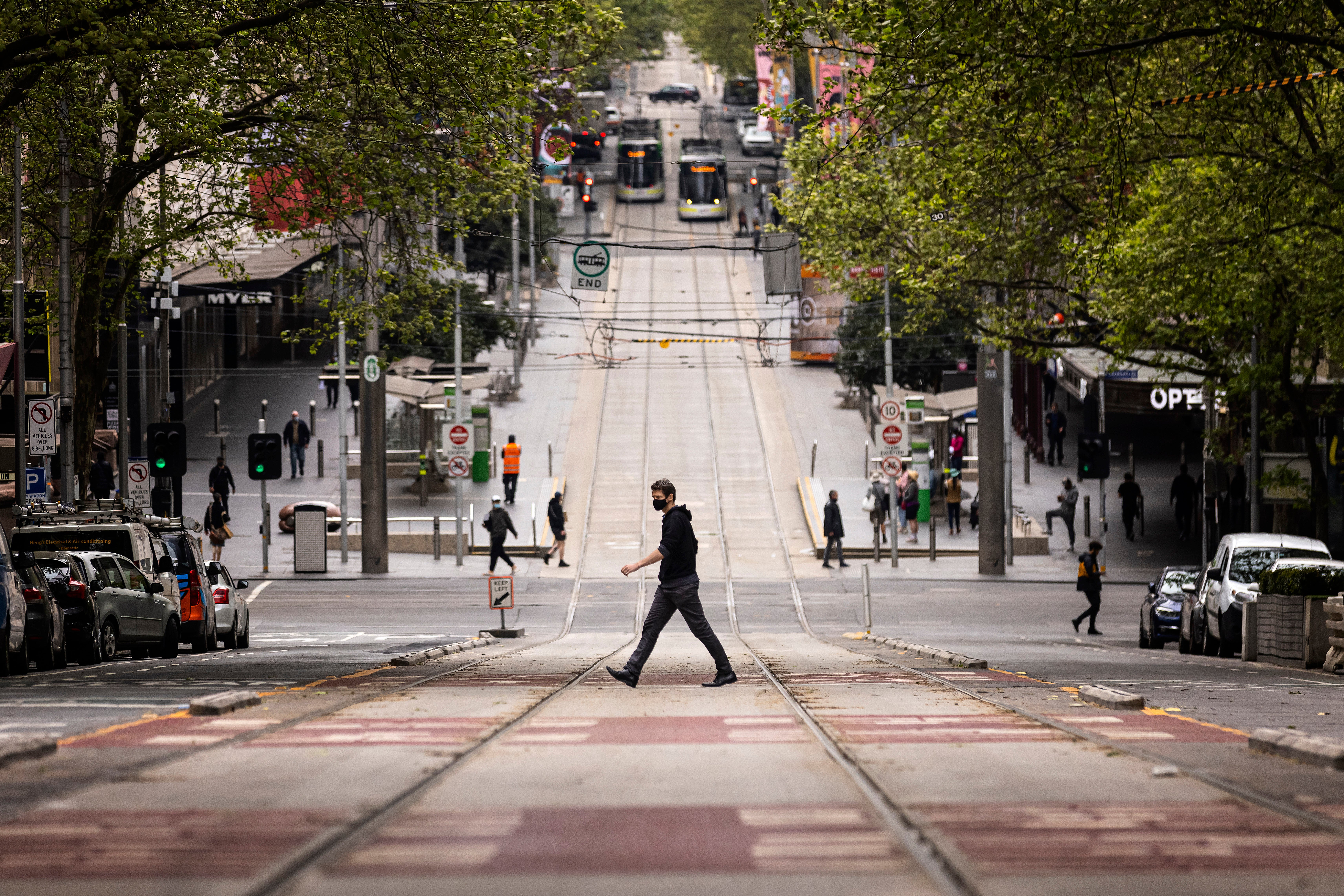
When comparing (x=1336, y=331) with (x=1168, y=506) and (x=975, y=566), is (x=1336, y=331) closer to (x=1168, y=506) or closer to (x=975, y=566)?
(x=975, y=566)

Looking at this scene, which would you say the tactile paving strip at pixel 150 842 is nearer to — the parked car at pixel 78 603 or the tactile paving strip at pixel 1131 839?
the tactile paving strip at pixel 1131 839

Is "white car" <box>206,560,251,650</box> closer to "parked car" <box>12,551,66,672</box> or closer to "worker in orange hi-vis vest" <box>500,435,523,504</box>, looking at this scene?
"parked car" <box>12,551,66,672</box>

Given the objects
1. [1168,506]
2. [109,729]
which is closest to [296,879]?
[109,729]

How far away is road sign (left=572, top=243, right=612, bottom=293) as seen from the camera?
29984 mm

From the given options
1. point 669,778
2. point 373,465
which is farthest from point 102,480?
point 669,778

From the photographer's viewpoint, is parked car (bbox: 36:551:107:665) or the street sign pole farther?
the street sign pole

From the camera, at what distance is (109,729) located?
1007cm

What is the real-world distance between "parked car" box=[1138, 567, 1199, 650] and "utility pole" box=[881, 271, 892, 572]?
10.5m

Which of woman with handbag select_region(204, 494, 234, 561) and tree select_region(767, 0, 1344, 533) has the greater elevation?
tree select_region(767, 0, 1344, 533)

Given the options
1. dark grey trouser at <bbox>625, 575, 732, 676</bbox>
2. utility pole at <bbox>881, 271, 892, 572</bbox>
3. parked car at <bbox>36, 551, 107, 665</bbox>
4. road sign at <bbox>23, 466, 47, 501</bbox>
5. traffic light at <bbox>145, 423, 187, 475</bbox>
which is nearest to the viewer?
dark grey trouser at <bbox>625, 575, 732, 676</bbox>

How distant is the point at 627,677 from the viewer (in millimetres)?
13297

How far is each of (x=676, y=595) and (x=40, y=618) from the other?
8.15 meters

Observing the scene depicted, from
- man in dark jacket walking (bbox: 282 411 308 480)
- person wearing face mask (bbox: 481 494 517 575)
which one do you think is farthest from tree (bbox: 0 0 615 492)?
man in dark jacket walking (bbox: 282 411 308 480)

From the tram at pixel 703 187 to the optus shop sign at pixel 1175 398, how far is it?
1857 inches
